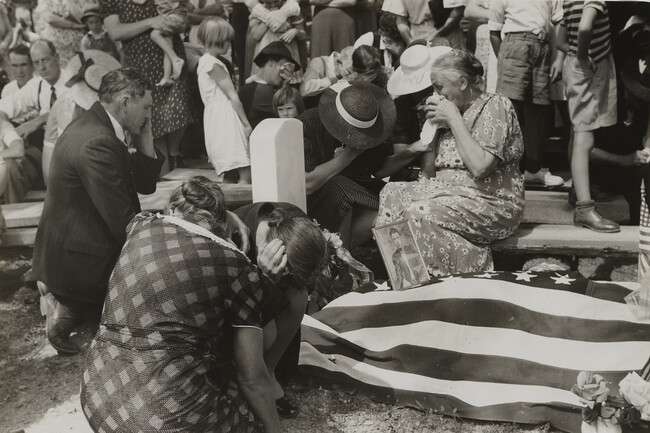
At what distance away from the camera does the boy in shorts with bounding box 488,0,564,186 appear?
531 cm

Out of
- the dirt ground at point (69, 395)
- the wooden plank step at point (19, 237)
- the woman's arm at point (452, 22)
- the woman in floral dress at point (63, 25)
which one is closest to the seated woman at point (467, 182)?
the dirt ground at point (69, 395)

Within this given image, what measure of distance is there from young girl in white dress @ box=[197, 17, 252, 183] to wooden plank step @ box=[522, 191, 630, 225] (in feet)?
6.16

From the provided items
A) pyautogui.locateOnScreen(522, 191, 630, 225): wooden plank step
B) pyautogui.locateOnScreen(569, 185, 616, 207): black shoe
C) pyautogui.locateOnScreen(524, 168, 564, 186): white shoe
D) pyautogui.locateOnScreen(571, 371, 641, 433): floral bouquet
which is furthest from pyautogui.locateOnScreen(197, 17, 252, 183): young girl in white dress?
pyautogui.locateOnScreen(571, 371, 641, 433): floral bouquet

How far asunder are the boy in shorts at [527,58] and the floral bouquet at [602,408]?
2657 mm

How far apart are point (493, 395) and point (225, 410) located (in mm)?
1406

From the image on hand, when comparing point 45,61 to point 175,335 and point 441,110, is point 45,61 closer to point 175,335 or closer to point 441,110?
point 441,110

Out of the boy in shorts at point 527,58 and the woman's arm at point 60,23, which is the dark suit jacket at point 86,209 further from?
the boy in shorts at point 527,58

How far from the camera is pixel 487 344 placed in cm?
389

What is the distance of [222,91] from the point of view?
5461 mm

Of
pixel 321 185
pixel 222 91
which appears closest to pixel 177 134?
pixel 222 91

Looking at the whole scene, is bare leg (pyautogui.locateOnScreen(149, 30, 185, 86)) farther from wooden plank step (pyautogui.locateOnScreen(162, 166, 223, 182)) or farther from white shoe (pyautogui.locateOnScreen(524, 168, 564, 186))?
white shoe (pyautogui.locateOnScreen(524, 168, 564, 186))

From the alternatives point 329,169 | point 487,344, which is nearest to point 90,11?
point 329,169

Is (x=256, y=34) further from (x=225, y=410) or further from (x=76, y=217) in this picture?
(x=225, y=410)

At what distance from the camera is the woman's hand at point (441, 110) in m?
4.47
